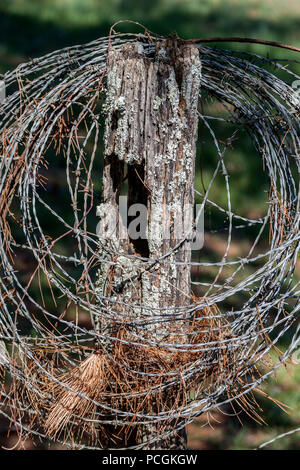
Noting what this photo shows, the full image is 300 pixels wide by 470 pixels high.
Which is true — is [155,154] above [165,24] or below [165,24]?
below

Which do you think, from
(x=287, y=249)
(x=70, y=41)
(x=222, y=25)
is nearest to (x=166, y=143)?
(x=287, y=249)

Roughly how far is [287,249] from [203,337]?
0.43m

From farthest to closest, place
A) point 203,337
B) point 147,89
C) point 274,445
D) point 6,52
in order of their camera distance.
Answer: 1. point 6,52
2. point 274,445
3. point 203,337
4. point 147,89

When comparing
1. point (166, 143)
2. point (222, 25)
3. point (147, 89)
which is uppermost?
point (222, 25)

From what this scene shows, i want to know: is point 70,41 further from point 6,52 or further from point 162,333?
point 162,333

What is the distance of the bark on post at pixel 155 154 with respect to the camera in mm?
1808

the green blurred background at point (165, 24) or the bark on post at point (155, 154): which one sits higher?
the green blurred background at point (165, 24)

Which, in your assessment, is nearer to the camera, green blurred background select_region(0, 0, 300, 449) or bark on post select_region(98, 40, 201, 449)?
bark on post select_region(98, 40, 201, 449)

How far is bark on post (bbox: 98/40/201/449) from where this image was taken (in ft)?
5.93

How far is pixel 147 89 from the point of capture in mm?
1809

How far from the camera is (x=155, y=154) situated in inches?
71.7

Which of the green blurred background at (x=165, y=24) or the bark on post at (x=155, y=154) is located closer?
the bark on post at (x=155, y=154)

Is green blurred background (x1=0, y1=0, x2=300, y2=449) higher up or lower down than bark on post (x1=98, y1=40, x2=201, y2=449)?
higher up

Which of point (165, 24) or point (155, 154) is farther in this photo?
point (165, 24)
